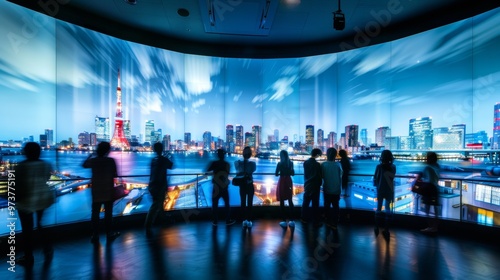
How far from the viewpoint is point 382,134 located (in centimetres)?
486

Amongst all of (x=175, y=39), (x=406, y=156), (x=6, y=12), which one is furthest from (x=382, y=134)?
(x=6, y=12)

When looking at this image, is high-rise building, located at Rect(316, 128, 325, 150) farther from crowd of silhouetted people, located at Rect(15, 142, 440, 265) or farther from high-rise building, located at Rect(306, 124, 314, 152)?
crowd of silhouetted people, located at Rect(15, 142, 440, 265)

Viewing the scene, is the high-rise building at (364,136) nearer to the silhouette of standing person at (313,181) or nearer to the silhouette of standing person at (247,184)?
the silhouette of standing person at (313,181)

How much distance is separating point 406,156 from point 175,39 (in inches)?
247

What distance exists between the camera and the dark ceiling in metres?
3.56

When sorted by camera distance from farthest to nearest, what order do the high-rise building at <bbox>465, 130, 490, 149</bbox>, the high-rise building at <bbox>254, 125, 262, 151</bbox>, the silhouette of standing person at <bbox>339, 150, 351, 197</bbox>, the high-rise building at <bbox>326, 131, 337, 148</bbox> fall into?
1. the high-rise building at <bbox>254, 125, 262, 151</bbox>
2. the high-rise building at <bbox>326, 131, 337, 148</bbox>
3. the silhouette of standing person at <bbox>339, 150, 351, 197</bbox>
4. the high-rise building at <bbox>465, 130, 490, 149</bbox>

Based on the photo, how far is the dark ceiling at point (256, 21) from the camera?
356 centimetres

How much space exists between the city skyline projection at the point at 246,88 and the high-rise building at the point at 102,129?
0.02 metres

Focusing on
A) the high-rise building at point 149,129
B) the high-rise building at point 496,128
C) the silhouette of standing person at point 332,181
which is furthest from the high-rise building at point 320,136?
the high-rise building at point 149,129

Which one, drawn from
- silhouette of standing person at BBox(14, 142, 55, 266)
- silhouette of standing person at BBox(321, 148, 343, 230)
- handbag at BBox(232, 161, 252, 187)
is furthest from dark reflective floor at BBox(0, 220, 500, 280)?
handbag at BBox(232, 161, 252, 187)

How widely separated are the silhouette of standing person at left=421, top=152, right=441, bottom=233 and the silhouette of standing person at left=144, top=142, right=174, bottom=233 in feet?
14.8

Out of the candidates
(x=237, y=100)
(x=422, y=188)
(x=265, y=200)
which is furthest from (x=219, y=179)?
(x=422, y=188)

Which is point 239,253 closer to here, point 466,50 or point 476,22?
point 466,50

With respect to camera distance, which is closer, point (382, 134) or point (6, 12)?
point (6, 12)
